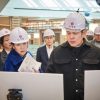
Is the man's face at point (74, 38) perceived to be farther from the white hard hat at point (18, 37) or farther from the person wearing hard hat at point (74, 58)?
the white hard hat at point (18, 37)

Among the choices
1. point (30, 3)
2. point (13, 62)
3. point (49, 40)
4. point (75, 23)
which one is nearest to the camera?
point (75, 23)

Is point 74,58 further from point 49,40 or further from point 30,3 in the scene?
point 30,3

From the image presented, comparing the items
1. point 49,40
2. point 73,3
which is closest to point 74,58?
point 49,40

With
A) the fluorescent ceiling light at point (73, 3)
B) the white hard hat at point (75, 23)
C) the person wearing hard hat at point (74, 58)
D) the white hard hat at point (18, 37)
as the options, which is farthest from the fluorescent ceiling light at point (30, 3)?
the white hard hat at point (75, 23)

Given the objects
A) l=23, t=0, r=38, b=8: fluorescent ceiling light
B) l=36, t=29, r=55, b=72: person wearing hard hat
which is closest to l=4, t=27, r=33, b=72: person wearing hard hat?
l=36, t=29, r=55, b=72: person wearing hard hat

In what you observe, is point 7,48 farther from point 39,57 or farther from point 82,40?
point 82,40

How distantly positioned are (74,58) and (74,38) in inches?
6.7

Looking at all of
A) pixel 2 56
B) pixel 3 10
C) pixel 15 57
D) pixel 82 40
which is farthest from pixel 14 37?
pixel 3 10

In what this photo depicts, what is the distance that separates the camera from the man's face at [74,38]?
2.44 metres

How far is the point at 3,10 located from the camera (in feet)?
17.5

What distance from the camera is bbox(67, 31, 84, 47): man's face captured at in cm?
244

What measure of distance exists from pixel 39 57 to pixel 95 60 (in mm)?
2406

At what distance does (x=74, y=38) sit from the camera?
8.04ft

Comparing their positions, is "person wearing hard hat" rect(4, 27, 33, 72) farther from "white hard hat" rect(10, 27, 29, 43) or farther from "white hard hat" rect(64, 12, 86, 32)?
"white hard hat" rect(64, 12, 86, 32)
